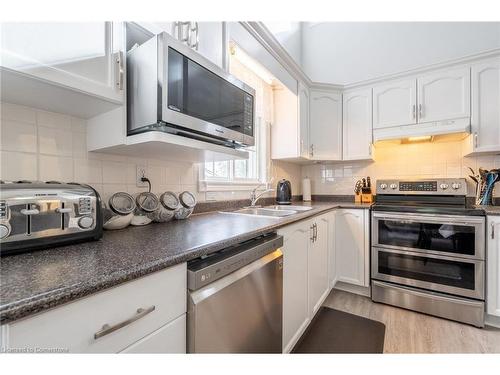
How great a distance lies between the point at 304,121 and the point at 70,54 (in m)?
2.21

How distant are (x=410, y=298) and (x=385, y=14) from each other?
2.11 meters

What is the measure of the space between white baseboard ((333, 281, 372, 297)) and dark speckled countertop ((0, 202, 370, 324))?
6.11ft

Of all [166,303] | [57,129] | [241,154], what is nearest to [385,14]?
[241,154]

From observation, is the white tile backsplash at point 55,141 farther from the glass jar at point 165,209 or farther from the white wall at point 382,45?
the white wall at point 382,45

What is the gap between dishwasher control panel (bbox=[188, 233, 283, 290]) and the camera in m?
0.74

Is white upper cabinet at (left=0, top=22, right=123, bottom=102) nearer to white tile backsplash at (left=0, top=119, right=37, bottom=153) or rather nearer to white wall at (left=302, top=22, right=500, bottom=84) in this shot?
white tile backsplash at (left=0, top=119, right=37, bottom=153)

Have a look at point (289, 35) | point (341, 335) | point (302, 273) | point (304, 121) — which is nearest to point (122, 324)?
point (302, 273)

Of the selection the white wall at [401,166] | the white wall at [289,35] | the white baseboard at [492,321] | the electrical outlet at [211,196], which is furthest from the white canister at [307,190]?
the white baseboard at [492,321]

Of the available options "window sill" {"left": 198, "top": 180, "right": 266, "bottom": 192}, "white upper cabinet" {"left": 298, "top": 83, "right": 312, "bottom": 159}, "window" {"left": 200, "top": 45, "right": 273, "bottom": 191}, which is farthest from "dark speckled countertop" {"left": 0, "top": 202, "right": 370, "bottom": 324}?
"white upper cabinet" {"left": 298, "top": 83, "right": 312, "bottom": 159}

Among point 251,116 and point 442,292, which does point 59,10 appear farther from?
point 442,292

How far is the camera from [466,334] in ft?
5.56

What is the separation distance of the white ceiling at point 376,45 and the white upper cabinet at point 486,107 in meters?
0.44

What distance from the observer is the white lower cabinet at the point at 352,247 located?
2.24m

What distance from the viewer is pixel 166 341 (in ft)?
2.18
